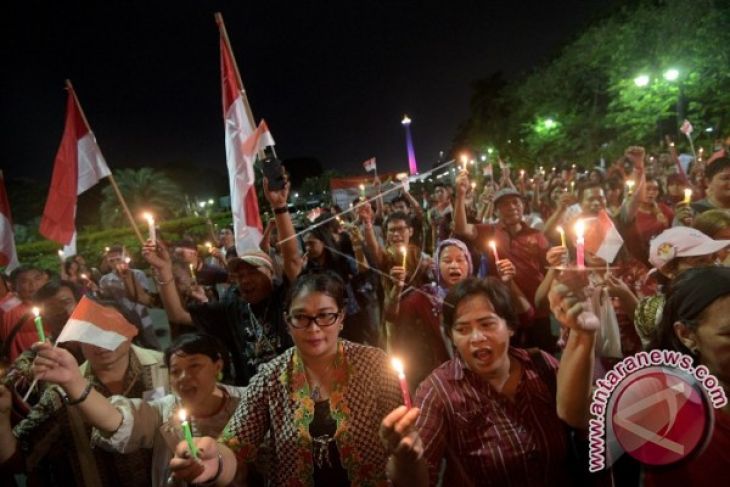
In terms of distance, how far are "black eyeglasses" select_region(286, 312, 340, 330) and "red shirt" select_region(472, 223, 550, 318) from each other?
2638 mm

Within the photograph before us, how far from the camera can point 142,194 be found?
38.2 metres

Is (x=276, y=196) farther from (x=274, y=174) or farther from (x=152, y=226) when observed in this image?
(x=152, y=226)

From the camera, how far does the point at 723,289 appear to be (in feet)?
5.72

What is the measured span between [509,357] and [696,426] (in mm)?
767

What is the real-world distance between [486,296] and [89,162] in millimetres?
4753

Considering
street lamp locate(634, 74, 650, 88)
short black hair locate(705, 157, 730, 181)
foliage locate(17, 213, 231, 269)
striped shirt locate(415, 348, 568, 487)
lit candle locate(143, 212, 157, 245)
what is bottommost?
striped shirt locate(415, 348, 568, 487)

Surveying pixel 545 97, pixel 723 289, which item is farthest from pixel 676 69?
pixel 723 289

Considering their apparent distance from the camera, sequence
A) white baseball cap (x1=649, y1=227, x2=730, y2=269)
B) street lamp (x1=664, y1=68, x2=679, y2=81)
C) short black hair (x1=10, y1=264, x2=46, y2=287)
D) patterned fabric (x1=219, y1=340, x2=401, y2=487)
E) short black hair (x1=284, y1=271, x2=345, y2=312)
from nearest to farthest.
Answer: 1. patterned fabric (x1=219, y1=340, x2=401, y2=487)
2. short black hair (x1=284, y1=271, x2=345, y2=312)
3. white baseball cap (x1=649, y1=227, x2=730, y2=269)
4. short black hair (x1=10, y1=264, x2=46, y2=287)
5. street lamp (x1=664, y1=68, x2=679, y2=81)

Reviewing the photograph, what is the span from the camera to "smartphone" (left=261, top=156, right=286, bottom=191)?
11.9 feet

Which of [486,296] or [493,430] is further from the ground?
[486,296]

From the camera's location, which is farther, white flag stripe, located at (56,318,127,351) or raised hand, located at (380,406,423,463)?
white flag stripe, located at (56,318,127,351)

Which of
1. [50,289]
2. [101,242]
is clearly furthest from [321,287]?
[101,242]

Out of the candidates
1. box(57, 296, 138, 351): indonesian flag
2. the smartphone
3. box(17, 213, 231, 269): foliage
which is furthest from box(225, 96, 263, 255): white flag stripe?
box(17, 213, 231, 269): foliage

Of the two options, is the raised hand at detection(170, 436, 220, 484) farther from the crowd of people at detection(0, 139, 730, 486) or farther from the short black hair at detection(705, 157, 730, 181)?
the short black hair at detection(705, 157, 730, 181)
